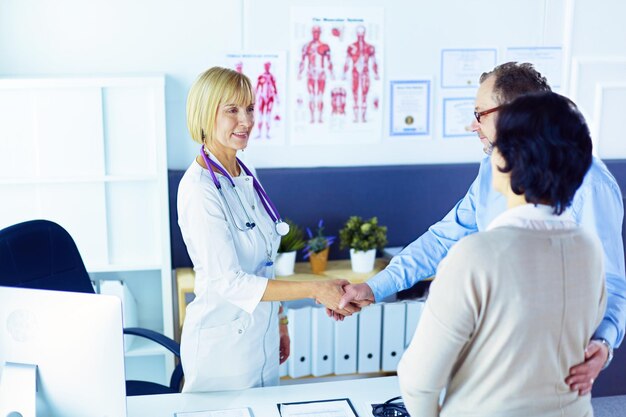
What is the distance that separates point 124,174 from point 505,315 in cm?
226

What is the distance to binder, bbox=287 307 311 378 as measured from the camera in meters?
3.37

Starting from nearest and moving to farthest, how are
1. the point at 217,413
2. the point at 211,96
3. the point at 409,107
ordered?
the point at 217,413, the point at 211,96, the point at 409,107

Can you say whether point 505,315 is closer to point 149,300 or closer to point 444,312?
point 444,312

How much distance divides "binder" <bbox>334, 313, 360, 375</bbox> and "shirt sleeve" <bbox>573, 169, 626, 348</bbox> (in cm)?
168

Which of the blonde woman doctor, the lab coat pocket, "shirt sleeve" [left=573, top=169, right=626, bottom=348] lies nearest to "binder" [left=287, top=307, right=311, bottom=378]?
the blonde woman doctor

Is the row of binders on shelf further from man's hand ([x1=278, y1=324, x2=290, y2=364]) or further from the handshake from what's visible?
the handshake

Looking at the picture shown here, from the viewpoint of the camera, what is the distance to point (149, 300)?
3564 mm

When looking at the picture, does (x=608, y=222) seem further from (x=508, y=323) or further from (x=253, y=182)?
(x=253, y=182)

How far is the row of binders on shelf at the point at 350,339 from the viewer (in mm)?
3396

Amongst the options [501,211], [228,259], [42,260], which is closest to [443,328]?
[501,211]

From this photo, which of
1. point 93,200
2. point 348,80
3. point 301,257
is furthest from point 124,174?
point 348,80

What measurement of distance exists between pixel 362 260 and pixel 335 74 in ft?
3.05

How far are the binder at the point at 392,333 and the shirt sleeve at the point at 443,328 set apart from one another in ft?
6.52

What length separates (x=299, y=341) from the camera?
3.40m
